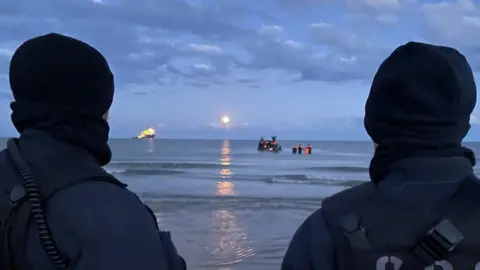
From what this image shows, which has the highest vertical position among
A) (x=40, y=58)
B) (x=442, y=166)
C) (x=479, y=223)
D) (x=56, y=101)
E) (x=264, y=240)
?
(x=40, y=58)

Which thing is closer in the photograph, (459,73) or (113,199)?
(113,199)

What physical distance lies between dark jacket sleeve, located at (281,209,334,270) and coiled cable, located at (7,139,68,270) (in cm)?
67

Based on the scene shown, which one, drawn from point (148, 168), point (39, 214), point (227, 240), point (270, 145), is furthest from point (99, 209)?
point (270, 145)

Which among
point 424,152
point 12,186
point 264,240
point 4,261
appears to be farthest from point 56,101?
point 264,240

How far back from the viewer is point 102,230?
160cm

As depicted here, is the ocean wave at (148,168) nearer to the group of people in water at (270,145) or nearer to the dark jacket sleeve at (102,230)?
the dark jacket sleeve at (102,230)

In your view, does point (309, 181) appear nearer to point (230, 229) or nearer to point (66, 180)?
point (230, 229)

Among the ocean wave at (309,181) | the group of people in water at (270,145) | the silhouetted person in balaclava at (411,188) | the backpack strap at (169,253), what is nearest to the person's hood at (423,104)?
the silhouetted person in balaclava at (411,188)

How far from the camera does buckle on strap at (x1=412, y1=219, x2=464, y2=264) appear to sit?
164 cm

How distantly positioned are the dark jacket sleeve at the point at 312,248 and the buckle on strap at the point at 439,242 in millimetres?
261

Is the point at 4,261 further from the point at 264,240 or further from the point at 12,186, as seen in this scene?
the point at 264,240

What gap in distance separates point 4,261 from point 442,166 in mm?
1276

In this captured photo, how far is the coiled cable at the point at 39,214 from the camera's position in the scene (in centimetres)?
161

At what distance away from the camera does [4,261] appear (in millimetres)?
1676
